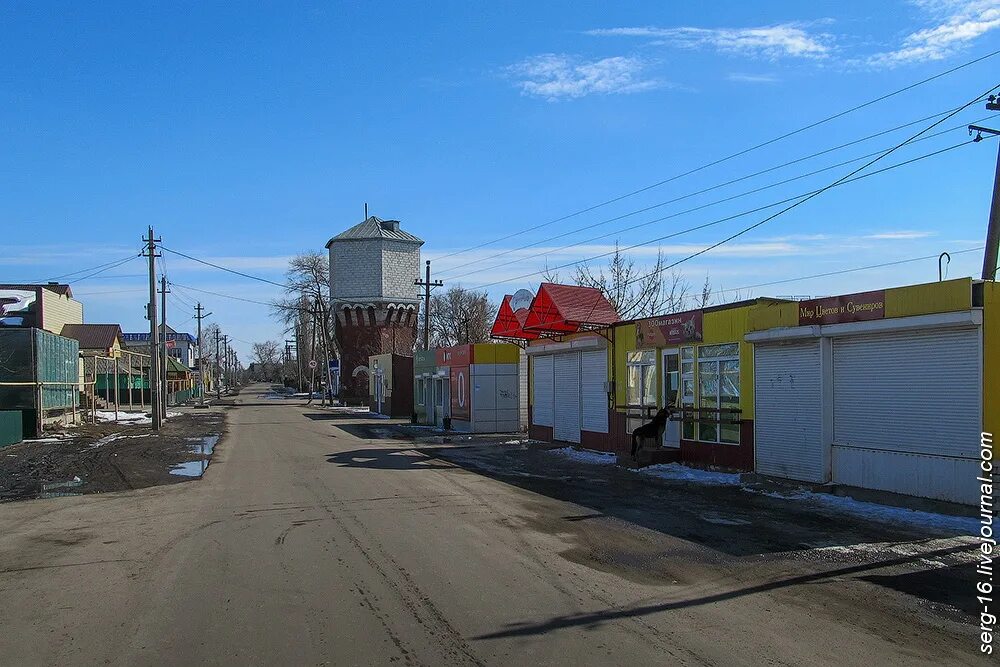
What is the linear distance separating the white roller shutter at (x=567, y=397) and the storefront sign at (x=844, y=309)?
10.2 metres

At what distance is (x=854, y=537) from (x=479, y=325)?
7981cm

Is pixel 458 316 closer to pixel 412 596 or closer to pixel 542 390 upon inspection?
pixel 542 390

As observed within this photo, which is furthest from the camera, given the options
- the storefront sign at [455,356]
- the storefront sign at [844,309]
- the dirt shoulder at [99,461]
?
the storefront sign at [455,356]

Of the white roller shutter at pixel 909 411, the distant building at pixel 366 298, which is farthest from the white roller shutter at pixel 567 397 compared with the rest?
the distant building at pixel 366 298

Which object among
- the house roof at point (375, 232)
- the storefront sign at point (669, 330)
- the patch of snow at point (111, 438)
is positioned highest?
the house roof at point (375, 232)

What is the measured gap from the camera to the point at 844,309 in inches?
550

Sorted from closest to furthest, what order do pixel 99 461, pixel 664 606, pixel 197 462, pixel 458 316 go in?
pixel 664 606 < pixel 99 461 < pixel 197 462 < pixel 458 316

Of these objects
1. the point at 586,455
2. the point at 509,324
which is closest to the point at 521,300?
the point at 509,324

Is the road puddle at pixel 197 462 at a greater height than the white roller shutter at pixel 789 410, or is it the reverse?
the white roller shutter at pixel 789 410

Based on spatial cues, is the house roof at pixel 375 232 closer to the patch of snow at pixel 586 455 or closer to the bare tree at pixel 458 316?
the bare tree at pixel 458 316

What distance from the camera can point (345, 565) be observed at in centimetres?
848

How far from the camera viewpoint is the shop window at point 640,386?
20281 mm

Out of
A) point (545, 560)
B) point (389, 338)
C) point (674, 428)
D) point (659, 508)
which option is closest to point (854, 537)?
point (659, 508)

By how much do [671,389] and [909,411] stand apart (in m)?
7.13
